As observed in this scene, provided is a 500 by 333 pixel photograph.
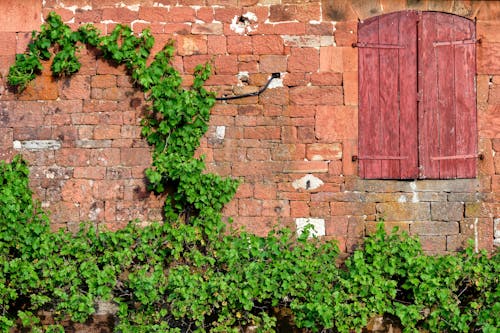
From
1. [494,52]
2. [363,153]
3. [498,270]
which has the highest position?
[494,52]

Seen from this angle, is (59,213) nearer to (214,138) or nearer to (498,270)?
(214,138)

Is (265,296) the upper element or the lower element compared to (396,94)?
lower

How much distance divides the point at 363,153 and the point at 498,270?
5.84 ft

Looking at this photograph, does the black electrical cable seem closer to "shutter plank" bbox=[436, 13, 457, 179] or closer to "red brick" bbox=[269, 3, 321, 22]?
"red brick" bbox=[269, 3, 321, 22]

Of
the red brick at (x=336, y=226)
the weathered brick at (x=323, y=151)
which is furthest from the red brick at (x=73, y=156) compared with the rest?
the red brick at (x=336, y=226)

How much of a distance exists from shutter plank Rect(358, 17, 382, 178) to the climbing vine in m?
1.43

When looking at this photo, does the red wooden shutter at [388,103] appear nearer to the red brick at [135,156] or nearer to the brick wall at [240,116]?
the brick wall at [240,116]

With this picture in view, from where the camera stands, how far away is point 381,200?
7859 mm

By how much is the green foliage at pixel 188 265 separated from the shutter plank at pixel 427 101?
2.89ft

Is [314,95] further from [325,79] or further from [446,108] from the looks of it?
[446,108]

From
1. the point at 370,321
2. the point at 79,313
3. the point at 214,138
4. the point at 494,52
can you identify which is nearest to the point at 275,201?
the point at 214,138

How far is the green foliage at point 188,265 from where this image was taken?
7230 mm

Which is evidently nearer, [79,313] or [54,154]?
[79,313]

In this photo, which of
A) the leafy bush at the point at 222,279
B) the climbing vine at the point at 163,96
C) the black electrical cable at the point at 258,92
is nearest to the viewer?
the leafy bush at the point at 222,279
